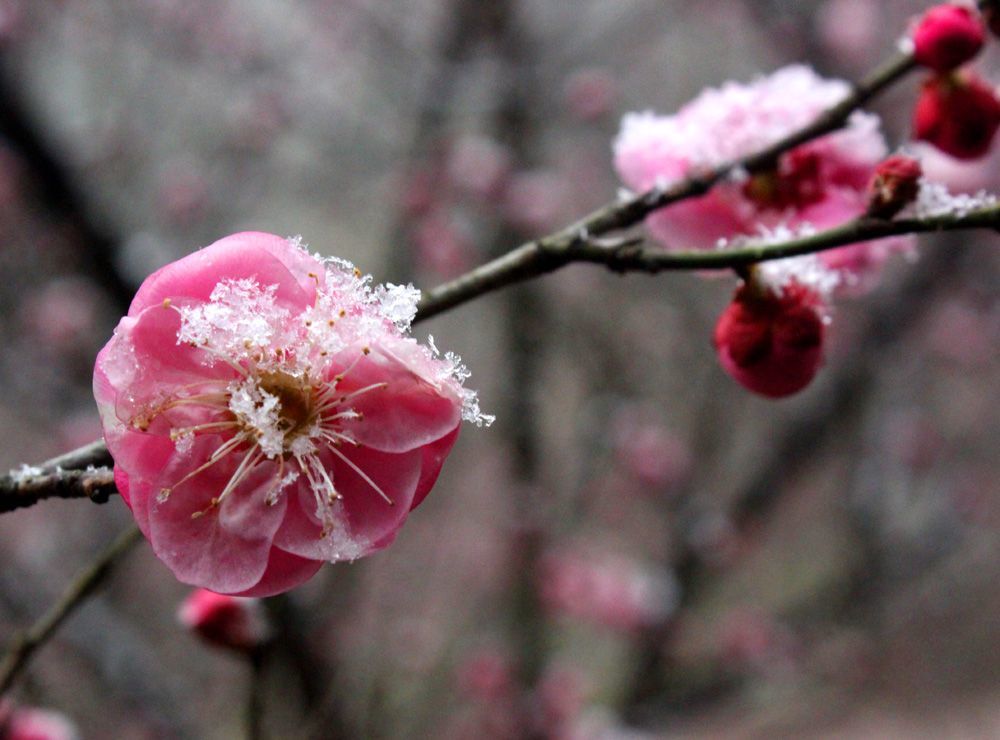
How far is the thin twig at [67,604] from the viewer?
2.07 feet

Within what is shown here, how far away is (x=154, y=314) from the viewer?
0.50 meters

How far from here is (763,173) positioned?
30.5 inches

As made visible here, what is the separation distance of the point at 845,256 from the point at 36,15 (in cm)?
318

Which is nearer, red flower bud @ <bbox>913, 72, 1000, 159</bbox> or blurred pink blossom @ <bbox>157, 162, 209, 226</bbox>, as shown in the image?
red flower bud @ <bbox>913, 72, 1000, 159</bbox>

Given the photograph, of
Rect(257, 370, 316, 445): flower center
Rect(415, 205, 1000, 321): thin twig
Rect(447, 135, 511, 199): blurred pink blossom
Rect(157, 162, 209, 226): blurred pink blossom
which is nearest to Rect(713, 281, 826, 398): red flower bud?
Rect(415, 205, 1000, 321): thin twig

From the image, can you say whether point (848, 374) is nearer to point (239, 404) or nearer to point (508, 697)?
point (508, 697)

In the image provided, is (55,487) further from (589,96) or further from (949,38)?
(589,96)

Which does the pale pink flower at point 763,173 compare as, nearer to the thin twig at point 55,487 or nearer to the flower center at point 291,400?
the flower center at point 291,400

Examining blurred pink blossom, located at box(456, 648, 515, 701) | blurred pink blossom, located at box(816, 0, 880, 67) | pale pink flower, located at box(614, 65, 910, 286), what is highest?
blurred pink blossom, located at box(816, 0, 880, 67)

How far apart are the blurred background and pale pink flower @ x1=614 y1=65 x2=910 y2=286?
935 mm

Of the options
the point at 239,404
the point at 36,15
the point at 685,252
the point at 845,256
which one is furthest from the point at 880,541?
the point at 36,15

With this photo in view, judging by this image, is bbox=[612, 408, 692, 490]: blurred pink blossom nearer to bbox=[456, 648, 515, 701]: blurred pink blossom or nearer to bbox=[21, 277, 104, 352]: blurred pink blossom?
bbox=[456, 648, 515, 701]: blurred pink blossom

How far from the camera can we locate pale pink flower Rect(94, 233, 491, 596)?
490mm

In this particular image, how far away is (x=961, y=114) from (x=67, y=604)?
0.85 meters
